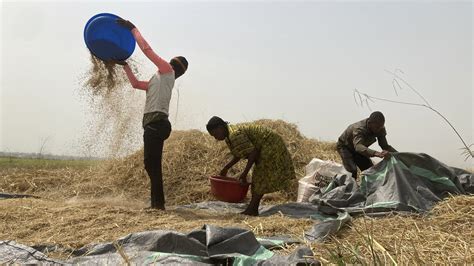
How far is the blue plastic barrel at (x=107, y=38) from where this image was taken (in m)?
5.14

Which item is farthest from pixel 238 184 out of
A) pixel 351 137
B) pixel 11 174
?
pixel 11 174

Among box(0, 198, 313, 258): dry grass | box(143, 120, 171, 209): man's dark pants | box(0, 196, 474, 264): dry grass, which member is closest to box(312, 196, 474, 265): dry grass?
box(0, 196, 474, 264): dry grass

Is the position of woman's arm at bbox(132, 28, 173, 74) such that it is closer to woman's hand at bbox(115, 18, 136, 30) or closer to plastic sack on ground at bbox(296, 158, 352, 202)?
woman's hand at bbox(115, 18, 136, 30)

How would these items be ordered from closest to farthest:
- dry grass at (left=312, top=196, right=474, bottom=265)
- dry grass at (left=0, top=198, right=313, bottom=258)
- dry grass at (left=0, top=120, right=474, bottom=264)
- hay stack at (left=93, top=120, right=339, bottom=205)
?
1. dry grass at (left=312, top=196, right=474, bottom=265)
2. dry grass at (left=0, top=120, right=474, bottom=264)
3. dry grass at (left=0, top=198, right=313, bottom=258)
4. hay stack at (left=93, top=120, right=339, bottom=205)

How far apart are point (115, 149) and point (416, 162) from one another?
4.56m

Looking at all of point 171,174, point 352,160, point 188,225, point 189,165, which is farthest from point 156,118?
point 189,165

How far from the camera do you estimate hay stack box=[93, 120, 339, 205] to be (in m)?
6.96

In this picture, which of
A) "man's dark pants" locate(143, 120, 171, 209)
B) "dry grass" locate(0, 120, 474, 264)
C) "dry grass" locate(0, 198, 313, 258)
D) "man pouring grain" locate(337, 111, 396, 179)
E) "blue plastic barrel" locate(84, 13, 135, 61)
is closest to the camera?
"dry grass" locate(0, 120, 474, 264)

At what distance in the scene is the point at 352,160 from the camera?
235 inches

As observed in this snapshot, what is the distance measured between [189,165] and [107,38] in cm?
288

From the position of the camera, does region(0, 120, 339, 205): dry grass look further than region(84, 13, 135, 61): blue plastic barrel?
Yes

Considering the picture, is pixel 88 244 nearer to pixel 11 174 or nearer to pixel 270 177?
pixel 270 177

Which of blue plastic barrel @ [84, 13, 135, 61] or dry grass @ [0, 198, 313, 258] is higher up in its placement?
blue plastic barrel @ [84, 13, 135, 61]

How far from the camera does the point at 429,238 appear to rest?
2.86m
